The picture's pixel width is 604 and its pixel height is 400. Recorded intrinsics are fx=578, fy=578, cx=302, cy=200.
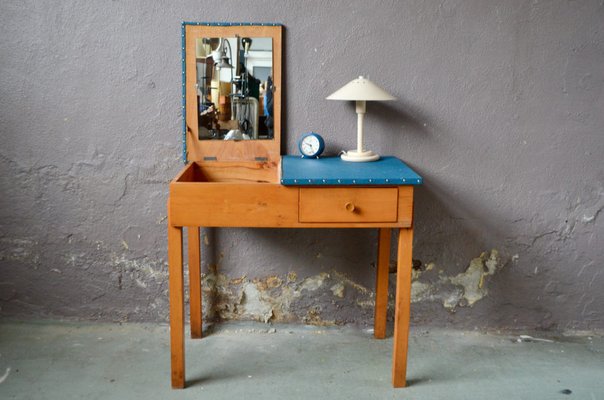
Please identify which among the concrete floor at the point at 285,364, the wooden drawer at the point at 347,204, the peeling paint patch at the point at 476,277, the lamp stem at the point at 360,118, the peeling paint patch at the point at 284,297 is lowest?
the concrete floor at the point at 285,364

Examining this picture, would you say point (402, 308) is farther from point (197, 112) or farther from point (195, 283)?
point (197, 112)

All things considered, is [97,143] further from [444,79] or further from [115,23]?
[444,79]

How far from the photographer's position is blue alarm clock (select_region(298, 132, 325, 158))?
2.68 m

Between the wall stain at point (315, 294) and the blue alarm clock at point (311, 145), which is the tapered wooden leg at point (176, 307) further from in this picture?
the blue alarm clock at point (311, 145)

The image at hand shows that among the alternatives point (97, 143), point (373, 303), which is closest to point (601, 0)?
point (373, 303)

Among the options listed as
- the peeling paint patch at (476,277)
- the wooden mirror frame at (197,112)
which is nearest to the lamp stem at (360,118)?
the wooden mirror frame at (197,112)

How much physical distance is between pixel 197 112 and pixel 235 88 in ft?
0.71

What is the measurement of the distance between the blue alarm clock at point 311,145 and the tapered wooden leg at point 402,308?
0.59m

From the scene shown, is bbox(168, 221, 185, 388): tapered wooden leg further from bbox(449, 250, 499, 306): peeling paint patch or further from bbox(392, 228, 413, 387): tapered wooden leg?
bbox(449, 250, 499, 306): peeling paint patch

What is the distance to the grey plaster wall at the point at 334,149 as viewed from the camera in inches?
107

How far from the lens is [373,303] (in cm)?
299

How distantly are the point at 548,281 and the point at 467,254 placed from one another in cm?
44

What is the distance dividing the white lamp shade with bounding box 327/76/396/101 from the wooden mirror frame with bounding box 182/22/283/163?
34 centimetres

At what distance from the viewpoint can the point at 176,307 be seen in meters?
2.40
